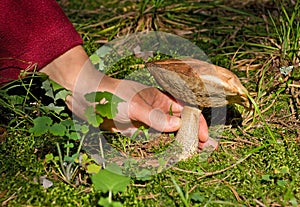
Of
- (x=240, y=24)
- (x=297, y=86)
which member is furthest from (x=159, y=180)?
(x=240, y=24)

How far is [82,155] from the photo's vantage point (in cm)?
161

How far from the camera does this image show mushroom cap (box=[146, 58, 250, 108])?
145 centimetres

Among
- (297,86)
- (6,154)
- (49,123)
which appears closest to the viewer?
(49,123)

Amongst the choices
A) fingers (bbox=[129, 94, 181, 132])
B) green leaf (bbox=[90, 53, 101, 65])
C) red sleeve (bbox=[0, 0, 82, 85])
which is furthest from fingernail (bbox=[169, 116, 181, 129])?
green leaf (bbox=[90, 53, 101, 65])

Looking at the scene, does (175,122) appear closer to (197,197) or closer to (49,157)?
(197,197)

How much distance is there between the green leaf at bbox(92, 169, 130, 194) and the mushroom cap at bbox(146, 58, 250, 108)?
0.37 meters

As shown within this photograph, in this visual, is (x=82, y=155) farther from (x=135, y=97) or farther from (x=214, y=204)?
(x=214, y=204)

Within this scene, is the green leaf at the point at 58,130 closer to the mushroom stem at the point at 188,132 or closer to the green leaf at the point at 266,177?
the mushroom stem at the point at 188,132

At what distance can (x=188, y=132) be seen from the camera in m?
1.71

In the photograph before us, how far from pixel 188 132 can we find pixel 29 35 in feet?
2.57

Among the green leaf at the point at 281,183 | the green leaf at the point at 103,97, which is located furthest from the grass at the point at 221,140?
the green leaf at the point at 103,97

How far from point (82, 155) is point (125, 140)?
261mm

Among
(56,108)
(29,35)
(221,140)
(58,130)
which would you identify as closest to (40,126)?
(58,130)

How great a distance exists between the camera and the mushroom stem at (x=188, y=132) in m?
1.68
